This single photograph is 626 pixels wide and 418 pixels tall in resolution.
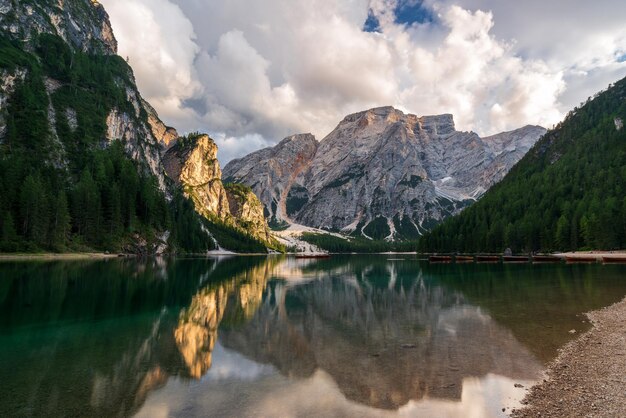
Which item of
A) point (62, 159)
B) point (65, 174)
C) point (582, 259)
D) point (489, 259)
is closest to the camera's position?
point (582, 259)

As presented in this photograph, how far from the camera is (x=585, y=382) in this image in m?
16.0

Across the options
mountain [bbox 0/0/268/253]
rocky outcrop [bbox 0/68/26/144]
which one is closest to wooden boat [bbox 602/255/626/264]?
mountain [bbox 0/0/268/253]

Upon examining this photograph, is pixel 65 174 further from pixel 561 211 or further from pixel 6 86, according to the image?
pixel 561 211

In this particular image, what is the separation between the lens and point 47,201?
9956 cm

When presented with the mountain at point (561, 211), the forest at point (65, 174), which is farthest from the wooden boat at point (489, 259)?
the forest at point (65, 174)

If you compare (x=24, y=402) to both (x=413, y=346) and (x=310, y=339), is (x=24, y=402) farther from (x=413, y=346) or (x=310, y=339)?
(x=413, y=346)

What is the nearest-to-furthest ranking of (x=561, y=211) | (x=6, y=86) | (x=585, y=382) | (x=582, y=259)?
(x=585, y=382)
(x=582, y=259)
(x=6, y=86)
(x=561, y=211)

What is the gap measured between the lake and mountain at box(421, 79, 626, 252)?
318ft

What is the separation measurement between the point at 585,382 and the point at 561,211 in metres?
158

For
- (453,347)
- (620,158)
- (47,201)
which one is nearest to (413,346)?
(453,347)

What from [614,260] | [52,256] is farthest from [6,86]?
[614,260]

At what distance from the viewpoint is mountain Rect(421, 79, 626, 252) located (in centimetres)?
12138

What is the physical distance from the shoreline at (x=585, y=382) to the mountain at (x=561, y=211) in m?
117

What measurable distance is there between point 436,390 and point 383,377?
8.17 ft
